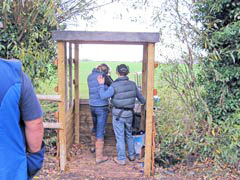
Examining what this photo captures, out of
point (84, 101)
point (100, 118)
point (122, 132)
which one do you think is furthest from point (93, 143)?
point (122, 132)

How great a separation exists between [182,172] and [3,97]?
3911mm

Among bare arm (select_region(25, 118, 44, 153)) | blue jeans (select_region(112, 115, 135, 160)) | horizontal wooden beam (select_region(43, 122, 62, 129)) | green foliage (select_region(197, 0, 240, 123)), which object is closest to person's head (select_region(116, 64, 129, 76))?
blue jeans (select_region(112, 115, 135, 160))

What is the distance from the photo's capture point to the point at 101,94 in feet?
15.5

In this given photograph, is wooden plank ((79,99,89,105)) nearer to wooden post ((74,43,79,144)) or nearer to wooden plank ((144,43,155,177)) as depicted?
wooden post ((74,43,79,144))

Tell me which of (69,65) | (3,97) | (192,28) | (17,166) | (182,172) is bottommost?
(182,172)

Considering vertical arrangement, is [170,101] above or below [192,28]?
below

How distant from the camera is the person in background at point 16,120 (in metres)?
1.47

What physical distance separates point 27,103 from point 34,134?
234 millimetres

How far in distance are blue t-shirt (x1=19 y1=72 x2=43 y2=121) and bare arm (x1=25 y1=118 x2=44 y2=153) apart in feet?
0.14

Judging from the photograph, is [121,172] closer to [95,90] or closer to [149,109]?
[149,109]

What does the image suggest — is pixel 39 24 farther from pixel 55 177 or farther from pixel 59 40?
pixel 55 177

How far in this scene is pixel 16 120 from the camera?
1.53 metres

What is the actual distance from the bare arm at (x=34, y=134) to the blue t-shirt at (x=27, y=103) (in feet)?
0.14

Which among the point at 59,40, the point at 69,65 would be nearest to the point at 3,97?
the point at 59,40
